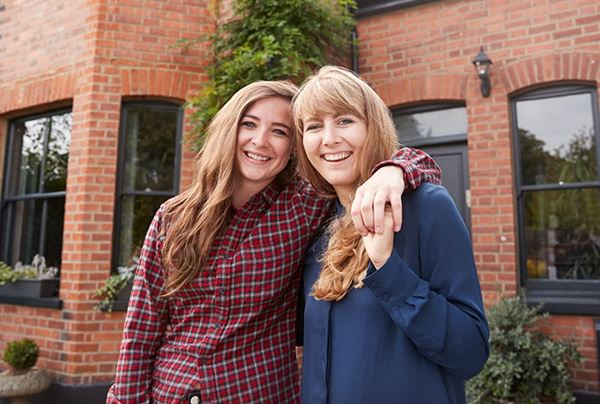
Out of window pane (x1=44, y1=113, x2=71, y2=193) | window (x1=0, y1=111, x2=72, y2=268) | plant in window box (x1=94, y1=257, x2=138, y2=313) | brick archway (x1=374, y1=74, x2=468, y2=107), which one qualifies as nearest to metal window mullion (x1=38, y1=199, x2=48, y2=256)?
window (x1=0, y1=111, x2=72, y2=268)

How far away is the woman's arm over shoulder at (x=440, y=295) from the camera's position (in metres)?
1.06

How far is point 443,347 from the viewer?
1.06 metres

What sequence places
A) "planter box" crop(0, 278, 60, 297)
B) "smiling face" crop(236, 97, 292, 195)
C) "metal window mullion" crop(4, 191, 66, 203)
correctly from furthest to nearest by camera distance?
"metal window mullion" crop(4, 191, 66, 203), "planter box" crop(0, 278, 60, 297), "smiling face" crop(236, 97, 292, 195)

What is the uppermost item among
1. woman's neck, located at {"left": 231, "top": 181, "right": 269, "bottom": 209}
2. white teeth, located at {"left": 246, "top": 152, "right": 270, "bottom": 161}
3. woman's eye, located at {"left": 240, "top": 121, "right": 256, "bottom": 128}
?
woman's eye, located at {"left": 240, "top": 121, "right": 256, "bottom": 128}

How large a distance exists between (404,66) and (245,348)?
13.6ft

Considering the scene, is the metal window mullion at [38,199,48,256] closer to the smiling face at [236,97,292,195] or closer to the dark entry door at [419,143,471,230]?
the smiling face at [236,97,292,195]

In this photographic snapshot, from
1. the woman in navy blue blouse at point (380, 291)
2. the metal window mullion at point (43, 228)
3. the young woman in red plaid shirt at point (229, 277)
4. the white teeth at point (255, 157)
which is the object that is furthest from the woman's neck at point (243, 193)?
the metal window mullion at point (43, 228)

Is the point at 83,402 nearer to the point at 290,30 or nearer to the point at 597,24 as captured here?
the point at 290,30

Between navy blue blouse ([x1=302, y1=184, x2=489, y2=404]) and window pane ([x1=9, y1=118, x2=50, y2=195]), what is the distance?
16.6 ft

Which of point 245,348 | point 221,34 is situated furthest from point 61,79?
point 245,348

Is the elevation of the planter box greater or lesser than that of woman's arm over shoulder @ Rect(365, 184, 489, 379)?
lesser

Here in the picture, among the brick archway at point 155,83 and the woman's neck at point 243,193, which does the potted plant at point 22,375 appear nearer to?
the brick archway at point 155,83

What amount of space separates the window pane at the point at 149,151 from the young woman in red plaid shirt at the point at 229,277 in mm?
3188

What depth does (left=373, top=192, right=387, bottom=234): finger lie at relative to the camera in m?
1.05
